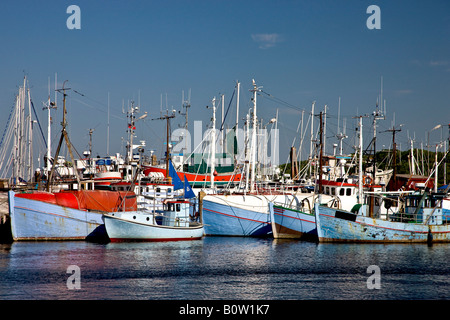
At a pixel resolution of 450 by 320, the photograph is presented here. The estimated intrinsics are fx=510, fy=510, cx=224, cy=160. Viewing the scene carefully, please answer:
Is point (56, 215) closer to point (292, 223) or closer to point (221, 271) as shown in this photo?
point (221, 271)

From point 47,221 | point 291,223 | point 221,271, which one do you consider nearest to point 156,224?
point 47,221

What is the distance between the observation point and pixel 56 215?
39.7 metres

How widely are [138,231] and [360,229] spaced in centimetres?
1731

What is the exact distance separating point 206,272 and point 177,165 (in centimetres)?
4266

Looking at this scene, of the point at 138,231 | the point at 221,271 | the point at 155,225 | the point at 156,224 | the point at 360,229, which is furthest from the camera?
the point at 156,224

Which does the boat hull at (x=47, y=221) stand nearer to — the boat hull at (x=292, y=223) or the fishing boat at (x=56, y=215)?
the fishing boat at (x=56, y=215)

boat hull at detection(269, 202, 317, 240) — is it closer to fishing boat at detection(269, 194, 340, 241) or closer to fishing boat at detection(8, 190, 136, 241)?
fishing boat at detection(269, 194, 340, 241)

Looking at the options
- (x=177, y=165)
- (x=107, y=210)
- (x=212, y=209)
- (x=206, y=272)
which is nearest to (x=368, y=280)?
(x=206, y=272)

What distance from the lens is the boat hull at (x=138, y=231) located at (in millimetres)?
39062

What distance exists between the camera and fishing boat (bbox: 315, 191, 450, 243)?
39844 mm

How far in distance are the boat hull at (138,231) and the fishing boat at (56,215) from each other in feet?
7.10

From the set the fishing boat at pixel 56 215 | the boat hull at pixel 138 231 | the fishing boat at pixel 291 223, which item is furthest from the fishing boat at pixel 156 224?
the fishing boat at pixel 291 223

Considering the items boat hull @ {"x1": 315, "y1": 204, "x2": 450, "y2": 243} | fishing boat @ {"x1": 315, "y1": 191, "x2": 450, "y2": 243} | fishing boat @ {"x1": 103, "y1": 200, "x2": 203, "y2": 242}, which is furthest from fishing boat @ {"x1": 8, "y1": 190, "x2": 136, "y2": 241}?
fishing boat @ {"x1": 315, "y1": 191, "x2": 450, "y2": 243}
